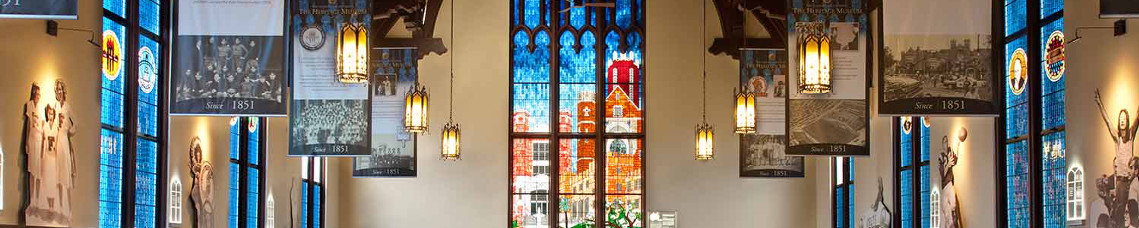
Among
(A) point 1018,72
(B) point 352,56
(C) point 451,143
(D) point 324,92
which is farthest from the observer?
(C) point 451,143

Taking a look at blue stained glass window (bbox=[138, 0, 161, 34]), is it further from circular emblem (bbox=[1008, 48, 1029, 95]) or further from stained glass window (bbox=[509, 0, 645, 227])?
stained glass window (bbox=[509, 0, 645, 227])

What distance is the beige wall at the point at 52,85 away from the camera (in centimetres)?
1352

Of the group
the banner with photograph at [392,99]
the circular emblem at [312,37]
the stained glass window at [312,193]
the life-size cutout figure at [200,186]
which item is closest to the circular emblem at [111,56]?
the circular emblem at [312,37]

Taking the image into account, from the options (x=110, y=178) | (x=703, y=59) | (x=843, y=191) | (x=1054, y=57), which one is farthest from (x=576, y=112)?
(x=110, y=178)

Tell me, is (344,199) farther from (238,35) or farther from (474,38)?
(238,35)

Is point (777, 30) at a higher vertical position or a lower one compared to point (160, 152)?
higher

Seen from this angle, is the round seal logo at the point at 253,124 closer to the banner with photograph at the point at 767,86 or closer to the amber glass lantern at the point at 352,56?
the banner with photograph at the point at 767,86

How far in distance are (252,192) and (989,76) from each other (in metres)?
12.1

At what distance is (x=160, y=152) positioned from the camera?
59.2 feet

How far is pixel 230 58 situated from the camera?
1482 cm

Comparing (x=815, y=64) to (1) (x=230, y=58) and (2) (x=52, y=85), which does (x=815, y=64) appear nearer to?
(1) (x=230, y=58)

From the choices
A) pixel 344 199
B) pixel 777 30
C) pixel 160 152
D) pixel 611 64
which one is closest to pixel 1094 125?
pixel 777 30

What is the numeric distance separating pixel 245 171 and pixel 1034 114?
37.1 feet

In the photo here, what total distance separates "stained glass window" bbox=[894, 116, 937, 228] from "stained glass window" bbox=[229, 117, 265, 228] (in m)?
9.74
